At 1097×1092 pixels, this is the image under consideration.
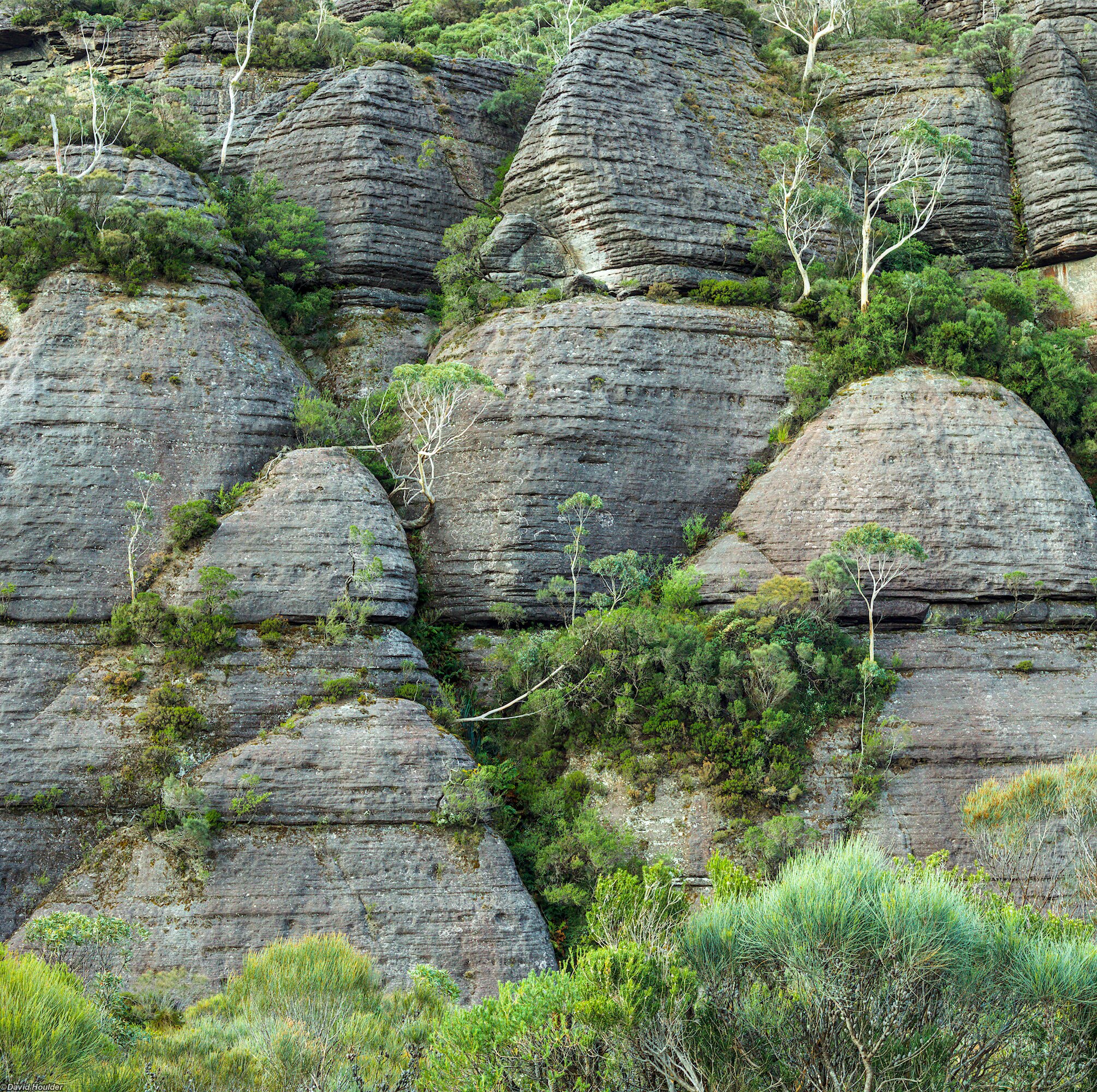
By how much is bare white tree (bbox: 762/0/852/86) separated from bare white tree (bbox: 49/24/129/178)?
93.3 ft

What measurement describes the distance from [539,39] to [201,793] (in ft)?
141

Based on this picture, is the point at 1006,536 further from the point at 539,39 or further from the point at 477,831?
the point at 539,39

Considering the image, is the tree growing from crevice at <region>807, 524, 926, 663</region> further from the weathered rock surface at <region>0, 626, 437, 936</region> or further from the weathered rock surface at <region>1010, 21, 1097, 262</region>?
the weathered rock surface at <region>1010, 21, 1097, 262</region>


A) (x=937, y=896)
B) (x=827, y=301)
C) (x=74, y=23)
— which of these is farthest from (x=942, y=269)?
(x=74, y=23)

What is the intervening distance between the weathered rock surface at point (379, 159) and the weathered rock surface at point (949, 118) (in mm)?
16058

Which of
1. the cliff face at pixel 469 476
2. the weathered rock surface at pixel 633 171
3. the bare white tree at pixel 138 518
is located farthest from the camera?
the weathered rock surface at pixel 633 171

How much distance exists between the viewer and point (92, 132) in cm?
3909

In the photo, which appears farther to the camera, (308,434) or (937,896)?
(308,434)

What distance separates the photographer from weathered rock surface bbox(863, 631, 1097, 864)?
2709 cm

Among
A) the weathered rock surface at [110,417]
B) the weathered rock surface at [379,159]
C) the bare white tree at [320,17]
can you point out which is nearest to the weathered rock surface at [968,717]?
the weathered rock surface at [110,417]

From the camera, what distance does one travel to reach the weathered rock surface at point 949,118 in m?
42.5

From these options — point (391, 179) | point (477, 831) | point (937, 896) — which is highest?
point (391, 179)

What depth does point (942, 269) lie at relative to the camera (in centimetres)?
→ 3884

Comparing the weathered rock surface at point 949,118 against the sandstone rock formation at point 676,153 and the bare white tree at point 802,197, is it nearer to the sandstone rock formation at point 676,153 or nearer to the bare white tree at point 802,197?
the sandstone rock formation at point 676,153
